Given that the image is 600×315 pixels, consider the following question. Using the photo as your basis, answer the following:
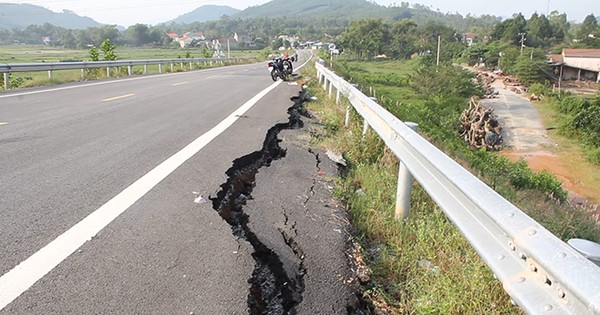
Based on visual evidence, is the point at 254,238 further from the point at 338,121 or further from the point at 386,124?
the point at 338,121

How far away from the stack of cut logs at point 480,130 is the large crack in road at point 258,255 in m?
27.0

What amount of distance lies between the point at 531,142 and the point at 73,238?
1322 inches

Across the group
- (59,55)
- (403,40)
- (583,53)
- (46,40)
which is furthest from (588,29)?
(46,40)

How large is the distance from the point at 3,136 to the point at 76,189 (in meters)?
2.81

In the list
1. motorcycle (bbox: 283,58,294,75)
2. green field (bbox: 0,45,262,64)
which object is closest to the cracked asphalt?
motorcycle (bbox: 283,58,294,75)

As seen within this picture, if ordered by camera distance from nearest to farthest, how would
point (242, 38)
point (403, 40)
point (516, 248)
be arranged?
point (516, 248) < point (403, 40) < point (242, 38)

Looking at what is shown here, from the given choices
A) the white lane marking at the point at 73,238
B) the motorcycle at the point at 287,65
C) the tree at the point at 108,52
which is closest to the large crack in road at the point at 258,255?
the white lane marking at the point at 73,238

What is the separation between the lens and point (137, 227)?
319cm

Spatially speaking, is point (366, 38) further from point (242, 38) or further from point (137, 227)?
point (137, 227)

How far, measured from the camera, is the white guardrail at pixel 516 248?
138 cm

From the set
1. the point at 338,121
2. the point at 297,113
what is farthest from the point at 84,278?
the point at 297,113

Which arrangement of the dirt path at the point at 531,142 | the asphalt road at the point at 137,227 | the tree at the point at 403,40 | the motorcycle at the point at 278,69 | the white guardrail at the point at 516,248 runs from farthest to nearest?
the tree at the point at 403,40 → the dirt path at the point at 531,142 → the motorcycle at the point at 278,69 → the asphalt road at the point at 137,227 → the white guardrail at the point at 516,248

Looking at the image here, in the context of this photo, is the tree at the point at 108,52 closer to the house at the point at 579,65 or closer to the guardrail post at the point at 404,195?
the guardrail post at the point at 404,195

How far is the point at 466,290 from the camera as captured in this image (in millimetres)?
2367
